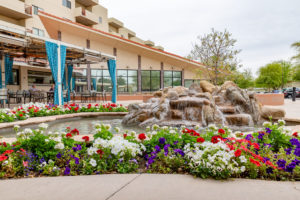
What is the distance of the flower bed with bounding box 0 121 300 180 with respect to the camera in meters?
2.14

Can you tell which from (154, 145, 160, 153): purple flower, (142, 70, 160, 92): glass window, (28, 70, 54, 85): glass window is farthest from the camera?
(142, 70, 160, 92): glass window

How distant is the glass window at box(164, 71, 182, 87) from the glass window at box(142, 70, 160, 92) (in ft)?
4.05

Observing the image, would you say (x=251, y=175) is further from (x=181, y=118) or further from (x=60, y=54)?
(x=60, y=54)

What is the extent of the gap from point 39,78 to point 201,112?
19.2 meters

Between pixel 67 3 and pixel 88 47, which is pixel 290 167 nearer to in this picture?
pixel 88 47

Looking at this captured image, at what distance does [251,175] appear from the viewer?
2.16 m

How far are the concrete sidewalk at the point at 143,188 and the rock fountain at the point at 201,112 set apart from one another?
4.14 m

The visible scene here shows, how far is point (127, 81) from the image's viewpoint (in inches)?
968

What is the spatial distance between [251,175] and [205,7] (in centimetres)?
1016

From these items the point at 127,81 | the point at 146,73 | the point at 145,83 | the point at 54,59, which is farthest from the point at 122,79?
the point at 54,59

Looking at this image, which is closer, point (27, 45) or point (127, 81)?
point (27, 45)

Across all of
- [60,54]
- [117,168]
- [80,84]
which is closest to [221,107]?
[117,168]

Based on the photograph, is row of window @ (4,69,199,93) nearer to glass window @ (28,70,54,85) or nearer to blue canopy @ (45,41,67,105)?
glass window @ (28,70,54,85)

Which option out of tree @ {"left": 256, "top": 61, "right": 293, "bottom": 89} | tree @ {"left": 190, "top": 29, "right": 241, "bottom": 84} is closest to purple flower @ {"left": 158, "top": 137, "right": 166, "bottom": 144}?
tree @ {"left": 190, "top": 29, "right": 241, "bottom": 84}
